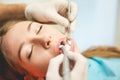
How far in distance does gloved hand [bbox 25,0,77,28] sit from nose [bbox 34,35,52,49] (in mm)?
143

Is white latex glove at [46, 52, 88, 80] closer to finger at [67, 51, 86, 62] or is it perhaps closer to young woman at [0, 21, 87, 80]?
finger at [67, 51, 86, 62]

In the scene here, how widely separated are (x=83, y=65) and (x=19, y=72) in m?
0.41

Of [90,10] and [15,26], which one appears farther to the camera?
[90,10]

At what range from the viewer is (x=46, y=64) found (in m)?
0.96

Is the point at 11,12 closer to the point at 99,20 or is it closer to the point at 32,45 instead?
the point at 32,45

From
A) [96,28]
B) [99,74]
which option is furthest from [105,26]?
[99,74]

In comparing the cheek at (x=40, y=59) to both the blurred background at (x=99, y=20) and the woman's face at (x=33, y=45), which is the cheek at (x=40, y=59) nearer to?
the woman's face at (x=33, y=45)

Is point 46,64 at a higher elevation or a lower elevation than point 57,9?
lower

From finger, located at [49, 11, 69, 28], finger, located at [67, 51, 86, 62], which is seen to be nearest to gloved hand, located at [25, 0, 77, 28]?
finger, located at [49, 11, 69, 28]

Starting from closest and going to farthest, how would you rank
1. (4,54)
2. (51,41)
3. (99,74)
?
1. (51,41)
2. (4,54)
3. (99,74)

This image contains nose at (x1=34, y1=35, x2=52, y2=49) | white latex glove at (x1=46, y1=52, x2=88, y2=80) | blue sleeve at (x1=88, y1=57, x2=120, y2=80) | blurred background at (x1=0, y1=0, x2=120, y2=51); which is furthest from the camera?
blurred background at (x1=0, y1=0, x2=120, y2=51)

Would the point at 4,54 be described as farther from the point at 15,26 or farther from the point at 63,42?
the point at 63,42

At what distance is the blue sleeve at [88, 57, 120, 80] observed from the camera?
1.28 m

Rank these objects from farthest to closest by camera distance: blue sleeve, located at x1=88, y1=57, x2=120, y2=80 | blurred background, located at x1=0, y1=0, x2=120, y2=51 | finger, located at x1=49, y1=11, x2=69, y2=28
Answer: blurred background, located at x1=0, y1=0, x2=120, y2=51 → blue sleeve, located at x1=88, y1=57, x2=120, y2=80 → finger, located at x1=49, y1=11, x2=69, y2=28
